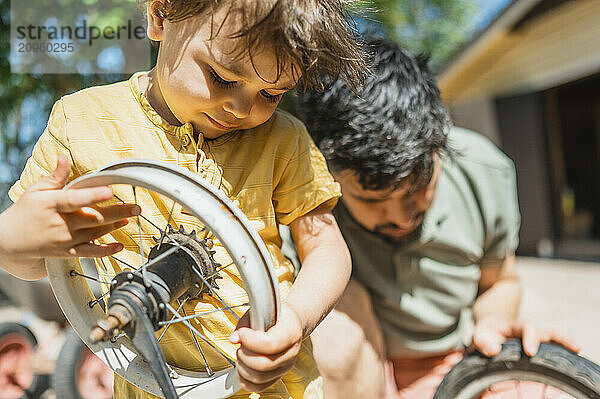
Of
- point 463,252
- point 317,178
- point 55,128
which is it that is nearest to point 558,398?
point 463,252

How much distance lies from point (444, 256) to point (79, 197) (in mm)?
1129

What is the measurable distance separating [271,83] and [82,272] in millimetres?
384

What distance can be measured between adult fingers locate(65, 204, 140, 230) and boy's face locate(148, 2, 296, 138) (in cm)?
18

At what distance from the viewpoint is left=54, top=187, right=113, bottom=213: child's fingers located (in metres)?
0.64

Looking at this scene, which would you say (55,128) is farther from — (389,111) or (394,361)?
(394,361)

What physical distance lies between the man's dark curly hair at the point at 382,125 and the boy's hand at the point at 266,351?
0.60 m

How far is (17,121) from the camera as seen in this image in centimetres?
220

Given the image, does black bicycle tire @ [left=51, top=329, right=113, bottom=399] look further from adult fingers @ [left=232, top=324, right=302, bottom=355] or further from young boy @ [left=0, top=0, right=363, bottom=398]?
adult fingers @ [left=232, top=324, right=302, bottom=355]

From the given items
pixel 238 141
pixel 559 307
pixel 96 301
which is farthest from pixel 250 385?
pixel 559 307

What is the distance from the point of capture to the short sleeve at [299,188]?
0.89m

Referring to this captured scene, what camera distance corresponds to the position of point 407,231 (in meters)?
→ 1.46

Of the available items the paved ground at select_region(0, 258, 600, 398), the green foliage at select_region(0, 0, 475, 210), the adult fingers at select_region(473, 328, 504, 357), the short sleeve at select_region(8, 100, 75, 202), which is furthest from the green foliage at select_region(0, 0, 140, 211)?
the adult fingers at select_region(473, 328, 504, 357)

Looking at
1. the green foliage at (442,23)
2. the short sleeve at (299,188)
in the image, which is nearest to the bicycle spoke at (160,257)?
the short sleeve at (299,188)

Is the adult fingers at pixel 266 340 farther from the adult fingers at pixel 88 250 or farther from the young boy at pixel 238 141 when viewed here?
the adult fingers at pixel 88 250
